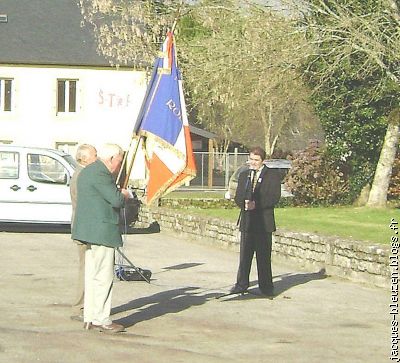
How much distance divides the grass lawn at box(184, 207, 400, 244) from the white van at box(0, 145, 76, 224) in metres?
3.41

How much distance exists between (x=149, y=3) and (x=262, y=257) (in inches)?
683

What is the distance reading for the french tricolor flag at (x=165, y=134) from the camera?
38.6ft

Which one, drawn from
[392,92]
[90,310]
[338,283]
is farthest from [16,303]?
[392,92]

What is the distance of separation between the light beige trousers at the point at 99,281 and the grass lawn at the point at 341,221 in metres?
7.59

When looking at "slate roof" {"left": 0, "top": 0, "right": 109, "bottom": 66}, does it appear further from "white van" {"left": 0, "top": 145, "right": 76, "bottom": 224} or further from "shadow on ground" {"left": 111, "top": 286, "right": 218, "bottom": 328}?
"shadow on ground" {"left": 111, "top": 286, "right": 218, "bottom": 328}

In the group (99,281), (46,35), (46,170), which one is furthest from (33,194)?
(46,35)

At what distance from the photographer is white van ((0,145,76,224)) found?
73.3ft

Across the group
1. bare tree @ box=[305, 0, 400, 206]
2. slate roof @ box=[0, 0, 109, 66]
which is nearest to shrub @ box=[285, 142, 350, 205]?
bare tree @ box=[305, 0, 400, 206]

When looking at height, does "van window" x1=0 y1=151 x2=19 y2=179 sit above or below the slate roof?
below

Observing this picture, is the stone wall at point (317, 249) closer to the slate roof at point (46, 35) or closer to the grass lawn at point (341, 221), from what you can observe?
the grass lawn at point (341, 221)

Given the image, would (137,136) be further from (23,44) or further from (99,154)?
(23,44)

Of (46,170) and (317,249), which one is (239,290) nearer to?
(317,249)

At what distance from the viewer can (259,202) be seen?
12.9 metres

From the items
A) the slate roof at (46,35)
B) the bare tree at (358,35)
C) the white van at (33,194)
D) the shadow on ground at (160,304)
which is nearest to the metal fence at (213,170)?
the slate roof at (46,35)
